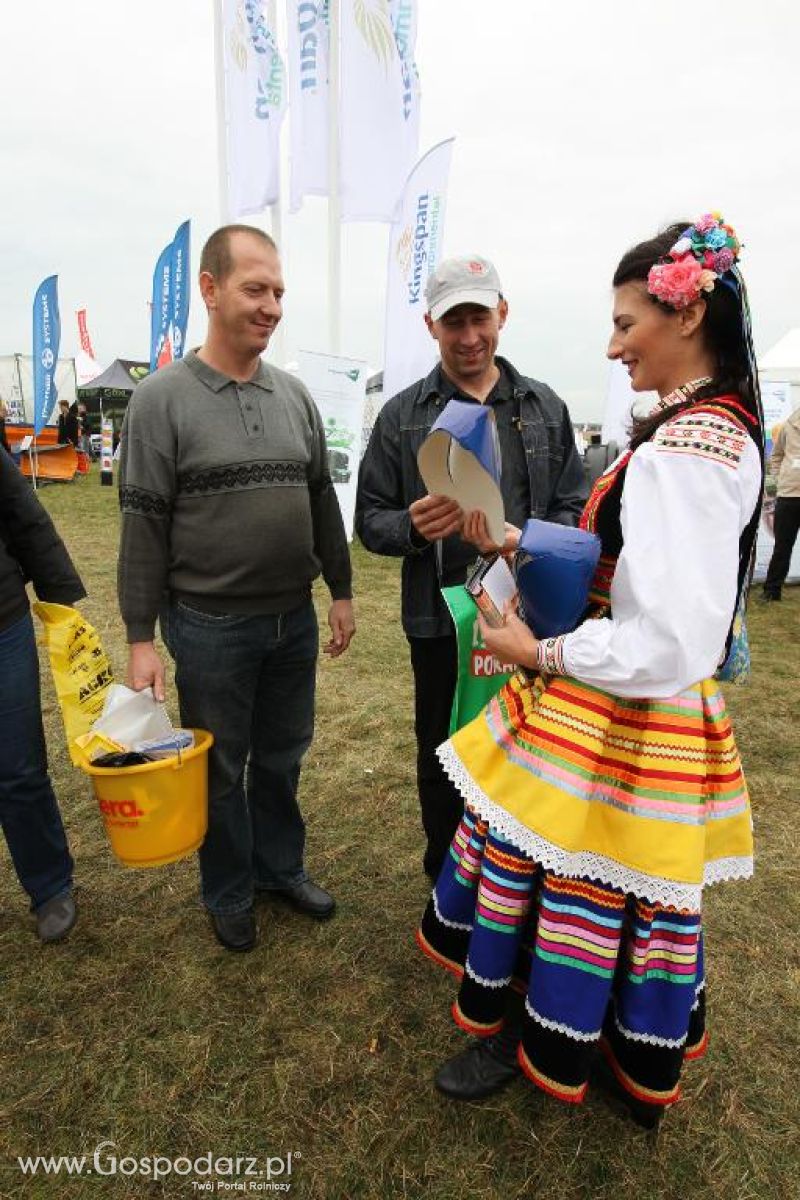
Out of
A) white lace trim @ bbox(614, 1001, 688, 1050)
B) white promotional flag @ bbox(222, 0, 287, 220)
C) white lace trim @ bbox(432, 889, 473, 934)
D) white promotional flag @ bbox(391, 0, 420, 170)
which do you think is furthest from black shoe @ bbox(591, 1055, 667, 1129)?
white promotional flag @ bbox(222, 0, 287, 220)

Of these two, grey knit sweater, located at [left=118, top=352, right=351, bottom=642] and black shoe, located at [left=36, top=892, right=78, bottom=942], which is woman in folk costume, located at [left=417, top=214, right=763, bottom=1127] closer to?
grey knit sweater, located at [left=118, top=352, right=351, bottom=642]

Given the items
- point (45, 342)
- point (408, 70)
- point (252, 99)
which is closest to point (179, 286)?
point (252, 99)

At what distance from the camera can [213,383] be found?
1.87 m

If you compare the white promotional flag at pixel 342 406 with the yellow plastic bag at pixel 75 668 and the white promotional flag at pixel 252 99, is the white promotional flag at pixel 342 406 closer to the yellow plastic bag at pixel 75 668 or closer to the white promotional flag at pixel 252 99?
the white promotional flag at pixel 252 99

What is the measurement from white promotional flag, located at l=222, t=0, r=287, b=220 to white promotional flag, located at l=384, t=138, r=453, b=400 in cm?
201

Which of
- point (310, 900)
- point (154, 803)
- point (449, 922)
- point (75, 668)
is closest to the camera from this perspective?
point (449, 922)

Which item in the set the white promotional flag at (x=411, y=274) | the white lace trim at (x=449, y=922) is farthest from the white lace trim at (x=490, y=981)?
the white promotional flag at (x=411, y=274)

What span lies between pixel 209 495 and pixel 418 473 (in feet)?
2.19

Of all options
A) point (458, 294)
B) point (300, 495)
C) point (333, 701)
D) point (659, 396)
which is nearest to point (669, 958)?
point (659, 396)

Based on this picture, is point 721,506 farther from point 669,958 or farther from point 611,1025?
point 611,1025

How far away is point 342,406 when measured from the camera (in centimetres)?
796

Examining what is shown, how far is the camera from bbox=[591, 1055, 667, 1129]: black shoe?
59.7 inches

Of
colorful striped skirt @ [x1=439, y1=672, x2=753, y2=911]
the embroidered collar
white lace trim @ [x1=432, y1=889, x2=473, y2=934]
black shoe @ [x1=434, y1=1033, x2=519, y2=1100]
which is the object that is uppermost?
the embroidered collar

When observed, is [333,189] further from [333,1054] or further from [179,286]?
[333,1054]
